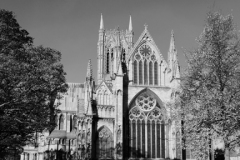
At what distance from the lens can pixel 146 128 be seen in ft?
148

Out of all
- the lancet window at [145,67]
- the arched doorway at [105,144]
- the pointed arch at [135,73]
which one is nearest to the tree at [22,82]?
the arched doorway at [105,144]

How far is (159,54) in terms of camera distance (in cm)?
4834

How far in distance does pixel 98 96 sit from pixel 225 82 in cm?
2320

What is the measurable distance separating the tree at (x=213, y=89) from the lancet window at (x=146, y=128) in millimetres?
19188

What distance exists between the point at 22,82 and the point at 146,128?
25.2m

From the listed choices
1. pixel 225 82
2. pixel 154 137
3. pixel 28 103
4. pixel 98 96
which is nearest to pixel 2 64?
pixel 28 103

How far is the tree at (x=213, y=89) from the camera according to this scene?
22969 millimetres

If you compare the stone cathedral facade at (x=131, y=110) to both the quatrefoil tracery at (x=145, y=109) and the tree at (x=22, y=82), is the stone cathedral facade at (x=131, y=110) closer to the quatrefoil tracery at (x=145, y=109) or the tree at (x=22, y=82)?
the quatrefoil tracery at (x=145, y=109)

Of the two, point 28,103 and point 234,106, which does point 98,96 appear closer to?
point 28,103

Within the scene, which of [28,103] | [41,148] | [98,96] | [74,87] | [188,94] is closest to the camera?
[28,103]

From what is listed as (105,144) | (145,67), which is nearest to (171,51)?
(145,67)

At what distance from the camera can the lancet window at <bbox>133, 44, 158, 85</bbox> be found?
4731 centimetres

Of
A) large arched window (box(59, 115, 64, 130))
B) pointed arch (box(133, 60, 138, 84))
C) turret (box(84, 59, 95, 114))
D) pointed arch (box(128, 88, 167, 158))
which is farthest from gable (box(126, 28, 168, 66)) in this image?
large arched window (box(59, 115, 64, 130))

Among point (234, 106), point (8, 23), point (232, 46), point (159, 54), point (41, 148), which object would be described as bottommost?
point (41, 148)
